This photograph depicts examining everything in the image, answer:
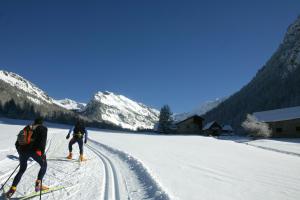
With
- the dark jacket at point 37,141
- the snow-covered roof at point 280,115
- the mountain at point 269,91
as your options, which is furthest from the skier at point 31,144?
the mountain at point 269,91

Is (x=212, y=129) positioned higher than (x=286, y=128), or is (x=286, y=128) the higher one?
(x=286, y=128)

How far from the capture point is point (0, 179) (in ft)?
27.6

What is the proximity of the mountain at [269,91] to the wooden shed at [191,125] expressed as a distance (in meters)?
30.5

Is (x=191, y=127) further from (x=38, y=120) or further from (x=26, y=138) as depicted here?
(x=26, y=138)

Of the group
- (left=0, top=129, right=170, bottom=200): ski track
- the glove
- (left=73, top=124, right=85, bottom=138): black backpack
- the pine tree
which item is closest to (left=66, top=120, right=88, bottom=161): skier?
(left=73, top=124, right=85, bottom=138): black backpack

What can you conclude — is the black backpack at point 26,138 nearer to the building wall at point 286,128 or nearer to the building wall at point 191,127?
the building wall at point 286,128

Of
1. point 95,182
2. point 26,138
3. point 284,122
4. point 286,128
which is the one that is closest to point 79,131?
point 95,182

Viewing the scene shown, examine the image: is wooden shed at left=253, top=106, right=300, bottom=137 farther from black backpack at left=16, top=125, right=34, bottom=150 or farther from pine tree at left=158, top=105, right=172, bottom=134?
black backpack at left=16, top=125, right=34, bottom=150

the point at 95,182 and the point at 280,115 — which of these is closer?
the point at 95,182

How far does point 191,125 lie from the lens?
7675cm

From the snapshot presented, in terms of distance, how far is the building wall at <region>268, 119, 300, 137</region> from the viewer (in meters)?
58.5

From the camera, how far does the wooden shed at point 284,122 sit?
58688 millimetres

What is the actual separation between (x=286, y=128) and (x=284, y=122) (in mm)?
1486

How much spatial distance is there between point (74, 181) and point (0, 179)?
2410mm
